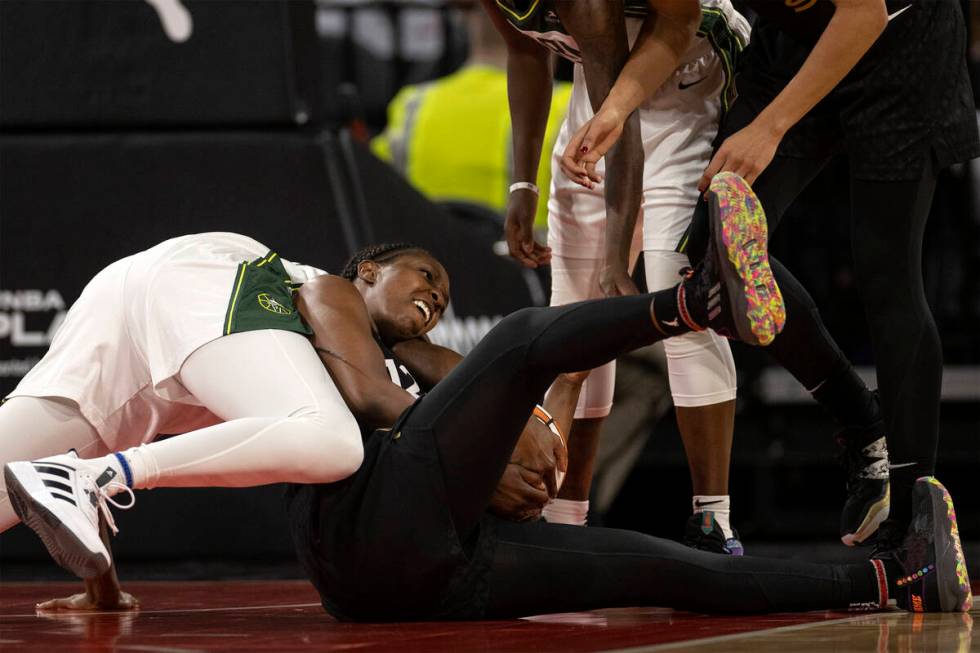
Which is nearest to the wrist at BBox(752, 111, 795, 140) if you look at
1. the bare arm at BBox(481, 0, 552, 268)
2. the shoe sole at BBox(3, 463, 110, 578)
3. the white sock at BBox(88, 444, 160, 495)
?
the bare arm at BBox(481, 0, 552, 268)

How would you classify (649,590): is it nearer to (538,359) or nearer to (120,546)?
(538,359)

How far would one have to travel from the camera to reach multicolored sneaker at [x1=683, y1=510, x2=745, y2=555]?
243cm

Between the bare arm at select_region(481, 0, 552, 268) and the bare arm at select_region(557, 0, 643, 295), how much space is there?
0.26m

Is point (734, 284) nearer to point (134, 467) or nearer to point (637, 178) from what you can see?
point (637, 178)

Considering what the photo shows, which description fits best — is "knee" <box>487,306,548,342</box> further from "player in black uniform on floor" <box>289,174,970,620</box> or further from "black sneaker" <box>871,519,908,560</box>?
"black sneaker" <box>871,519,908,560</box>

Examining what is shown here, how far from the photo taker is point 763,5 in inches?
93.4

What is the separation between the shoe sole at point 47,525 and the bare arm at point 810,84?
1.13 m

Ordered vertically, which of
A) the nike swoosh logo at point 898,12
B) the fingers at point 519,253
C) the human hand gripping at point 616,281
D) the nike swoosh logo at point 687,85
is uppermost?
the nike swoosh logo at point 898,12

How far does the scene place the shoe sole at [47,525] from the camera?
1.85 metres

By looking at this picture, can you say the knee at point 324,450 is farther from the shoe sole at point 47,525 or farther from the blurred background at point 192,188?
the blurred background at point 192,188

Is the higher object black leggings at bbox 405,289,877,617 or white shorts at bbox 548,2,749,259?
white shorts at bbox 548,2,749,259

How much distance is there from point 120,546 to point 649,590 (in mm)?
1757

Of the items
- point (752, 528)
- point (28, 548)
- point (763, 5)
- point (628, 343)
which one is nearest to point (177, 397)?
point (628, 343)

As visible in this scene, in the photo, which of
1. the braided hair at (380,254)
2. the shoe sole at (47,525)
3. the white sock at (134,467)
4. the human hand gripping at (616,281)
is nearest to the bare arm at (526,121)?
the human hand gripping at (616,281)
